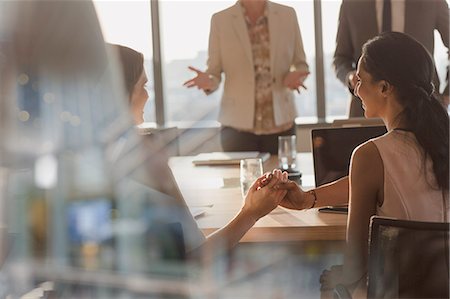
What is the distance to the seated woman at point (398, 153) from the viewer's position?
5.13 feet

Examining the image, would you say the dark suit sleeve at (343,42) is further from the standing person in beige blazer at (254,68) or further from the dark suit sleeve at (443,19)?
the dark suit sleeve at (443,19)

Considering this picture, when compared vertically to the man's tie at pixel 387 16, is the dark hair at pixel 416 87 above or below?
below

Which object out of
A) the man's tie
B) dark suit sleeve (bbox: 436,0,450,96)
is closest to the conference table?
the man's tie

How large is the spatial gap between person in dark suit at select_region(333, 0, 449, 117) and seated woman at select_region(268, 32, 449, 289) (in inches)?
66.2

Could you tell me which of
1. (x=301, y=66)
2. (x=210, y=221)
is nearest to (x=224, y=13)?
(x=301, y=66)

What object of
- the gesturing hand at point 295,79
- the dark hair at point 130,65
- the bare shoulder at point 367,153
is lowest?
the bare shoulder at point 367,153

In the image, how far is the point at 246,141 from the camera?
12.1 ft

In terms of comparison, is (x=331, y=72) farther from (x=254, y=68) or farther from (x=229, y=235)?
(x=229, y=235)

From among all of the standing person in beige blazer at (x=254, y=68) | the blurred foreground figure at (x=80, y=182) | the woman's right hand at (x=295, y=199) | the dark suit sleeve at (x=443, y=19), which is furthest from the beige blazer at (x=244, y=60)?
the blurred foreground figure at (x=80, y=182)

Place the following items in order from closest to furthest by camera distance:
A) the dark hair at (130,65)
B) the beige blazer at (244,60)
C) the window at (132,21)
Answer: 1. the dark hair at (130,65)
2. the beige blazer at (244,60)
3. the window at (132,21)

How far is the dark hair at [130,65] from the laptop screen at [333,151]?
0.75 metres

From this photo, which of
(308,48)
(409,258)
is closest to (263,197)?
(409,258)

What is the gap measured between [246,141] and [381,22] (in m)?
0.97

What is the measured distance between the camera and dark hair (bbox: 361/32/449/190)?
1.60 metres
